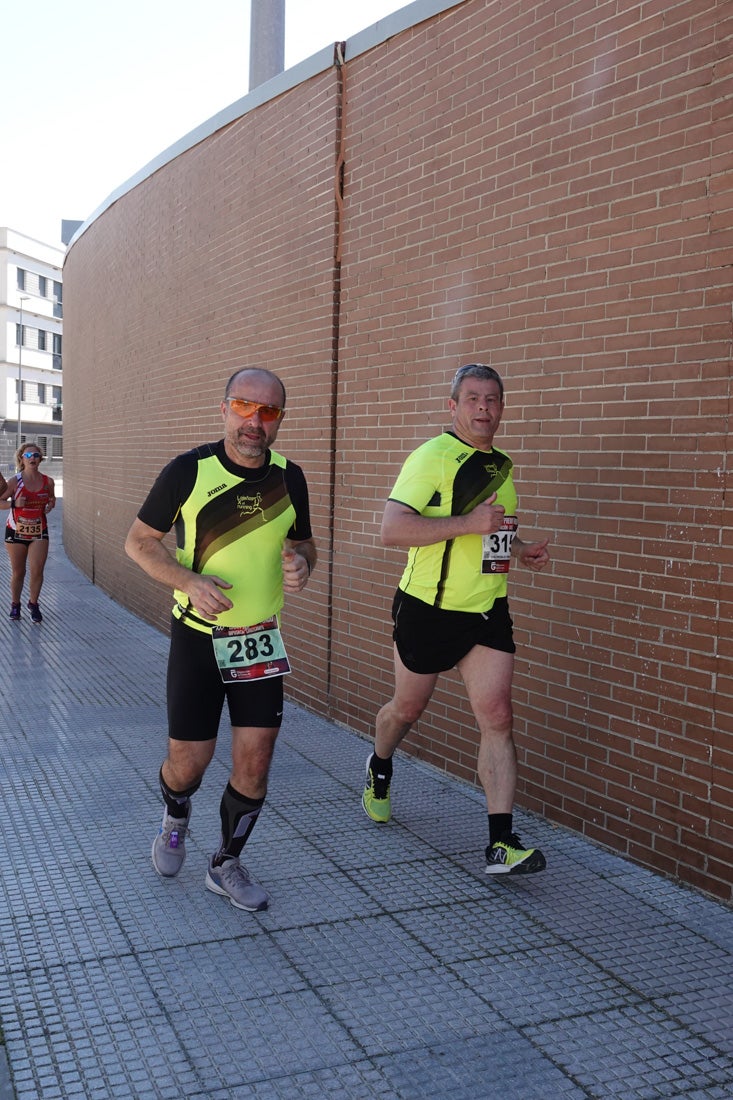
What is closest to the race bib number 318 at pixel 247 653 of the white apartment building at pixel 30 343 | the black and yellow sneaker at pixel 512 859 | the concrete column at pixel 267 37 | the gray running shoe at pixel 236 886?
the gray running shoe at pixel 236 886

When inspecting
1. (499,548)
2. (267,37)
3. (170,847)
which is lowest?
(170,847)

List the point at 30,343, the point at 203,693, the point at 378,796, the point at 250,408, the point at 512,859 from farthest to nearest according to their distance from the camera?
the point at 30,343 < the point at 378,796 < the point at 512,859 < the point at 203,693 < the point at 250,408

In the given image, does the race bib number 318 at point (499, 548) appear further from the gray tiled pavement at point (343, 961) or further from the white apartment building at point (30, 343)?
the white apartment building at point (30, 343)

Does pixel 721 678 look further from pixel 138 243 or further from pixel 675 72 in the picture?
pixel 138 243

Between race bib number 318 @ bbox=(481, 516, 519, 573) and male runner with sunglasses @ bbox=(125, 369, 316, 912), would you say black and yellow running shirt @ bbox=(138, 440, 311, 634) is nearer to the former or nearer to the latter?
male runner with sunglasses @ bbox=(125, 369, 316, 912)

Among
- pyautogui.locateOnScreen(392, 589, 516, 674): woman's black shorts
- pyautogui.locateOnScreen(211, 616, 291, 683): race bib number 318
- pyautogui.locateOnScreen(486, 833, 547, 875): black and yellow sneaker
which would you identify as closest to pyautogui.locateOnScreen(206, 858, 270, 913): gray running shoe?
pyautogui.locateOnScreen(211, 616, 291, 683): race bib number 318

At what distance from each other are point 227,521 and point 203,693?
0.66 meters

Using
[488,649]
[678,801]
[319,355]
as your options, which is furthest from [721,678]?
[319,355]

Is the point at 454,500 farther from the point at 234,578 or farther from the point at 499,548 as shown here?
the point at 234,578

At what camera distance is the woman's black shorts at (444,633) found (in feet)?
14.5

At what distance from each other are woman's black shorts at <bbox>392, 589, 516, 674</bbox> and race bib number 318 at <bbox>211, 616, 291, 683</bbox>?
0.75 metres

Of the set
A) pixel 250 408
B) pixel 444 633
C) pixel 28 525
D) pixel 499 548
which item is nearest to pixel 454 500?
pixel 499 548

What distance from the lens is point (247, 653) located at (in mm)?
3930

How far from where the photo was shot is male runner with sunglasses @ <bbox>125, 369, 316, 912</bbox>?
3.90m
